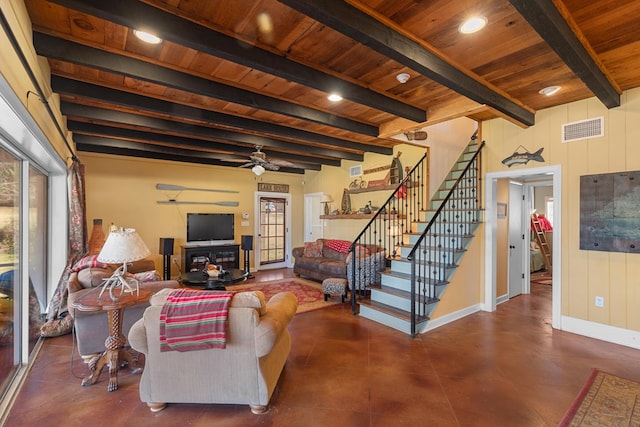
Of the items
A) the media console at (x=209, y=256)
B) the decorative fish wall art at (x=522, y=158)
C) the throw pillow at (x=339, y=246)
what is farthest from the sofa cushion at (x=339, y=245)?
the decorative fish wall art at (x=522, y=158)

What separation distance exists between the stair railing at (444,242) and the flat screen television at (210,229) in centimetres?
458

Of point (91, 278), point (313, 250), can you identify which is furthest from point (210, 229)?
point (91, 278)

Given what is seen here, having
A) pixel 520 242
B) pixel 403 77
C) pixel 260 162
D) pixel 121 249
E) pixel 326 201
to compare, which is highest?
pixel 403 77

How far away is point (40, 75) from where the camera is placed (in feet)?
7.60

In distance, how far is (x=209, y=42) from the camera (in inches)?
83.5

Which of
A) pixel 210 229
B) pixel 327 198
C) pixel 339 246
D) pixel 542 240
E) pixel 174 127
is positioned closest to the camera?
pixel 174 127

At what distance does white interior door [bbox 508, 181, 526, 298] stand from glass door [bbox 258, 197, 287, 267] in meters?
5.33

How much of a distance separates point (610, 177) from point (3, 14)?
5169 mm

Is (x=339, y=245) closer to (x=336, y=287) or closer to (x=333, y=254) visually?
(x=333, y=254)

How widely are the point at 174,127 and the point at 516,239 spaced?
587 cm

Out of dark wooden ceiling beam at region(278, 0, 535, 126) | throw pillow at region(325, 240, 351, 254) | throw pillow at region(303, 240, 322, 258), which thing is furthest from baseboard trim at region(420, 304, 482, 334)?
throw pillow at region(303, 240, 322, 258)

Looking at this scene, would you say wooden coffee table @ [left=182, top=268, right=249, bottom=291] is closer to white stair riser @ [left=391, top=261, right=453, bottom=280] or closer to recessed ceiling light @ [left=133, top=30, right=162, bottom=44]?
white stair riser @ [left=391, top=261, right=453, bottom=280]

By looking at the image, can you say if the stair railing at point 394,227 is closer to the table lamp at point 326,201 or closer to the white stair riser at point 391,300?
the white stair riser at point 391,300

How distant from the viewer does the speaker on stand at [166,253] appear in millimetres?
6145
